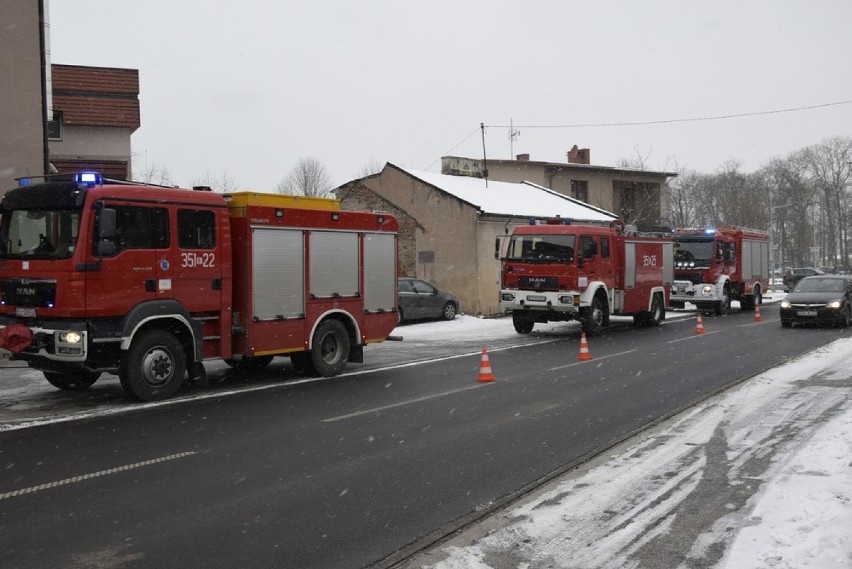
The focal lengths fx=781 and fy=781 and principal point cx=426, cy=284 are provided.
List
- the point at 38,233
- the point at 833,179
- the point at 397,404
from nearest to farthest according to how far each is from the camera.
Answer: the point at 38,233, the point at 397,404, the point at 833,179

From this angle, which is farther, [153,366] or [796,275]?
[796,275]

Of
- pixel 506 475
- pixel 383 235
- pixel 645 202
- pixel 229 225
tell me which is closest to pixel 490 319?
pixel 383 235

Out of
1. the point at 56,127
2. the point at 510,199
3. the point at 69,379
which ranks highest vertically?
the point at 56,127

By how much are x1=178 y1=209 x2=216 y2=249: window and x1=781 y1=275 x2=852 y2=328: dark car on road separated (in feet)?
58.2

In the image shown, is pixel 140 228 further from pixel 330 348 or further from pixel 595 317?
pixel 595 317

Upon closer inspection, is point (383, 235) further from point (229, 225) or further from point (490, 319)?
point (490, 319)

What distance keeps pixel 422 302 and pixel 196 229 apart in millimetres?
13812

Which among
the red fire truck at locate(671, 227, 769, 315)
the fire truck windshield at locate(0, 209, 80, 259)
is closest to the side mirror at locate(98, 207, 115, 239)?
the fire truck windshield at locate(0, 209, 80, 259)

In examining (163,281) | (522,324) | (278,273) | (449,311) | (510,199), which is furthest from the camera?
(510,199)

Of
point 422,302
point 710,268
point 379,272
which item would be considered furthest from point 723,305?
point 379,272

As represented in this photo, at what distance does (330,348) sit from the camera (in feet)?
45.8

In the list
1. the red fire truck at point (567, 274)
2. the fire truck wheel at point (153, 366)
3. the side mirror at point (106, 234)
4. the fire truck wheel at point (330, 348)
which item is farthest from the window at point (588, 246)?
the side mirror at point (106, 234)

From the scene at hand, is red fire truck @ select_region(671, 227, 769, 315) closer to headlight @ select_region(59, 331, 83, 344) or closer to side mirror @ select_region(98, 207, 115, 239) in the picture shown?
side mirror @ select_region(98, 207, 115, 239)

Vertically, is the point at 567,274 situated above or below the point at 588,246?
below
